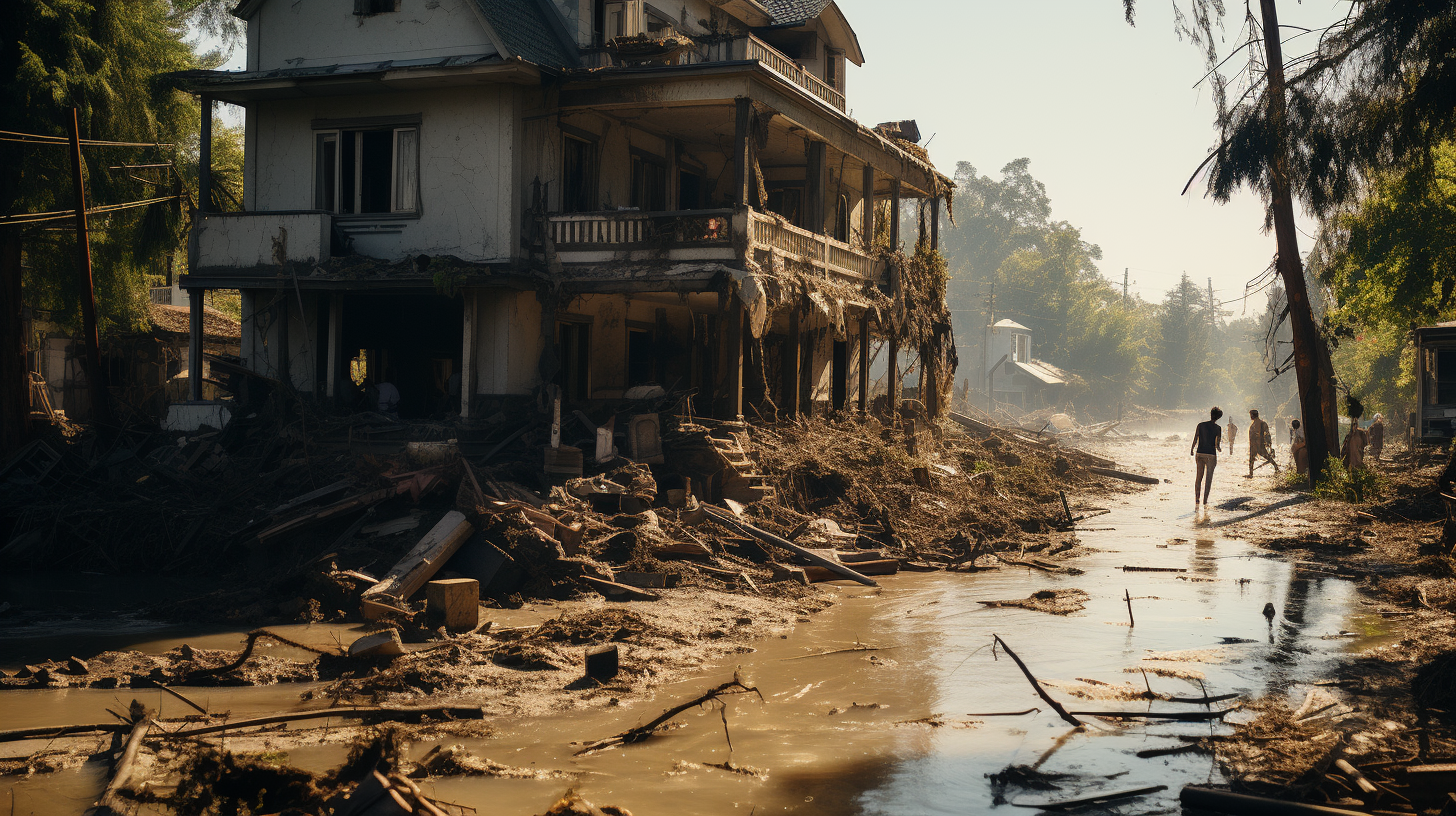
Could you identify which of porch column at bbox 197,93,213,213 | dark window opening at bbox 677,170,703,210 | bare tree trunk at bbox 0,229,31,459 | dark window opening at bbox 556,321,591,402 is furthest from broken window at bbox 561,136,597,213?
bare tree trunk at bbox 0,229,31,459

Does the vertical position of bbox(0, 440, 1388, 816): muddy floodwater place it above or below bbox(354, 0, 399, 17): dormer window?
below

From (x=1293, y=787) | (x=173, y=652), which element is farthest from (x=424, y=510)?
(x=1293, y=787)

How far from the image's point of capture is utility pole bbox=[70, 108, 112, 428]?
18.0m

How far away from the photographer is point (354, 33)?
64.3 ft

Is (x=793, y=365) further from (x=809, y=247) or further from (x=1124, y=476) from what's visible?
(x=1124, y=476)

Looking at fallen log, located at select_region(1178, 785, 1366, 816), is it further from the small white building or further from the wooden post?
the small white building

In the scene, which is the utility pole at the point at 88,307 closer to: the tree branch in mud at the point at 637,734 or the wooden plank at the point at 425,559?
the wooden plank at the point at 425,559

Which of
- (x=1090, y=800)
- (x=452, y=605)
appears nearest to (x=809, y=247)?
(x=452, y=605)

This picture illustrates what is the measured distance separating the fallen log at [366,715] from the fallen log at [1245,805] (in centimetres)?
467

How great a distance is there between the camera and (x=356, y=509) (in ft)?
45.3

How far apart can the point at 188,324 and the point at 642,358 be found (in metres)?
16.6

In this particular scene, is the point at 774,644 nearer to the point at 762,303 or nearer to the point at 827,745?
the point at 827,745

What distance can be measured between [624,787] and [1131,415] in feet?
281

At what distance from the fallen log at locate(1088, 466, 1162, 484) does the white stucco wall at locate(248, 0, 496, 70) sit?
66.9 ft
